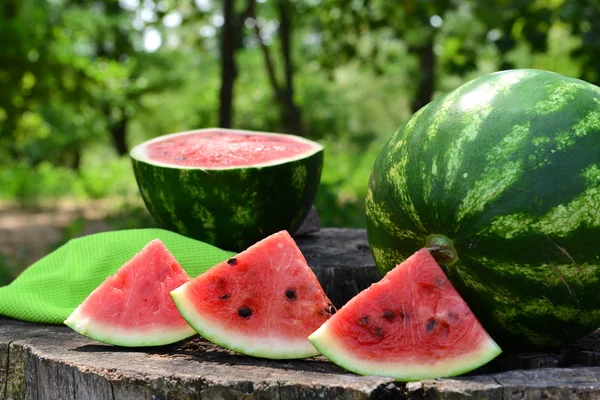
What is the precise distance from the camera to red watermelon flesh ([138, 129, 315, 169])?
3.46 metres

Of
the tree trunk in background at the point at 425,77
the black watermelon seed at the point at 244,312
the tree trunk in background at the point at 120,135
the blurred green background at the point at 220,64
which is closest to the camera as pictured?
the black watermelon seed at the point at 244,312

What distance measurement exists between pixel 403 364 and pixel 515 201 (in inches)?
24.0

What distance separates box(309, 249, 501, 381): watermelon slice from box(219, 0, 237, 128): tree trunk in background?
8043 mm

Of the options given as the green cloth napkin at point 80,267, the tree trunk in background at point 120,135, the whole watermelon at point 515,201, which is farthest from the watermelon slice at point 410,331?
the tree trunk in background at point 120,135

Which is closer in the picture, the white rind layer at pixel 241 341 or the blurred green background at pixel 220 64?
the white rind layer at pixel 241 341

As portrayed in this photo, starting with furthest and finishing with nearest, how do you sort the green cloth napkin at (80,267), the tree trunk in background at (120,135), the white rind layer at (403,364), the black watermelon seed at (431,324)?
the tree trunk in background at (120,135) < the green cloth napkin at (80,267) < the black watermelon seed at (431,324) < the white rind layer at (403,364)

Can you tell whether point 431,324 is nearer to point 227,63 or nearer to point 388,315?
point 388,315

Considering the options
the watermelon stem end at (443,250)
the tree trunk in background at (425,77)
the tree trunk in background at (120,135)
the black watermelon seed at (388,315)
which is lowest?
the tree trunk in background at (120,135)

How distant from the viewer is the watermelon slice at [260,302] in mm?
2176

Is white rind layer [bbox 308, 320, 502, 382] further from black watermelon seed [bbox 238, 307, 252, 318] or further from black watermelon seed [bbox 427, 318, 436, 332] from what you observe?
black watermelon seed [bbox 238, 307, 252, 318]

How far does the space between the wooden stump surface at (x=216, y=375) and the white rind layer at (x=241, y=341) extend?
3 centimetres

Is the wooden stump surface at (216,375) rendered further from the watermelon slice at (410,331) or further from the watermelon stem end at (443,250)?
the watermelon stem end at (443,250)

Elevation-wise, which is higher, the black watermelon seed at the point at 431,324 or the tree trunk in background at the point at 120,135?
the black watermelon seed at the point at 431,324

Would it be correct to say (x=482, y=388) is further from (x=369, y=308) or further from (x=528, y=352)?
(x=528, y=352)
